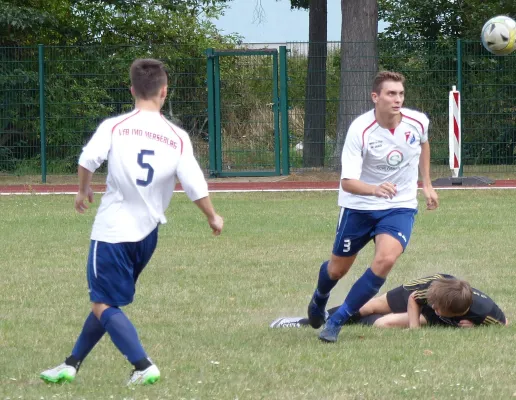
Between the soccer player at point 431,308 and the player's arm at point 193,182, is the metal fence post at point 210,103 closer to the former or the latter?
the soccer player at point 431,308

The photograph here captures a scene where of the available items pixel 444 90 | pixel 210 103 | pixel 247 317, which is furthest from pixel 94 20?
pixel 247 317

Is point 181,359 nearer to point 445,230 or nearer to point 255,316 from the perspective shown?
point 255,316

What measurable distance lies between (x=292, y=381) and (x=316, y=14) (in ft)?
70.6

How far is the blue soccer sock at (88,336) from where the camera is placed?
584 centimetres

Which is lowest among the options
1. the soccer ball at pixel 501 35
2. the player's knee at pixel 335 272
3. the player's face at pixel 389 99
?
the player's knee at pixel 335 272

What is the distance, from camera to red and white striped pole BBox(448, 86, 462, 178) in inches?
769

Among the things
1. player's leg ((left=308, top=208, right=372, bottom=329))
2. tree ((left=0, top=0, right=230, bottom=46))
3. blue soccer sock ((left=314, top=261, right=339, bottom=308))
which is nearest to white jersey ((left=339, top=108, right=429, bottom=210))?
player's leg ((left=308, top=208, right=372, bottom=329))

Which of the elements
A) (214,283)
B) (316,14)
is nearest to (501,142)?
→ (316,14)

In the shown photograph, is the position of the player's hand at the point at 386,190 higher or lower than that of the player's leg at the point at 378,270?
higher

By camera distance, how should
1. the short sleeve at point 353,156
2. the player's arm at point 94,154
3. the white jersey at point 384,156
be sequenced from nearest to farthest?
the player's arm at point 94,154 < the short sleeve at point 353,156 < the white jersey at point 384,156

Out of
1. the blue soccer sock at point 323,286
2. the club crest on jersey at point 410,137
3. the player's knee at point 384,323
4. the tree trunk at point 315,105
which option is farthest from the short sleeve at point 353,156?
the tree trunk at point 315,105

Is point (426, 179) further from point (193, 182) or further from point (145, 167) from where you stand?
point (145, 167)

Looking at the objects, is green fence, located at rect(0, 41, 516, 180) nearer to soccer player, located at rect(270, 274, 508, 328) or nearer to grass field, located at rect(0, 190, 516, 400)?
grass field, located at rect(0, 190, 516, 400)

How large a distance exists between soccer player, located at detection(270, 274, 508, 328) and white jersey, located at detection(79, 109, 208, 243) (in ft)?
7.85
